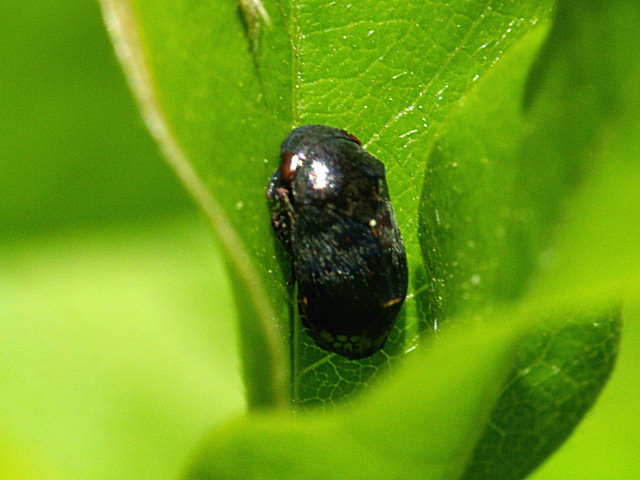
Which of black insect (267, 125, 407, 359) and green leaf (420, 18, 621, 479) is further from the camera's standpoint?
black insect (267, 125, 407, 359)

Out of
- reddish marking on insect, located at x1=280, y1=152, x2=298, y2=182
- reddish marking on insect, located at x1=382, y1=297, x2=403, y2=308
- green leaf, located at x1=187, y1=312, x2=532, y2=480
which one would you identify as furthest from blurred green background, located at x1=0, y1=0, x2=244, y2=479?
green leaf, located at x1=187, y1=312, x2=532, y2=480

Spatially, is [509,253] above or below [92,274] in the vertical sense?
below

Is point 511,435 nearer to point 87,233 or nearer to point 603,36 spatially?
point 603,36

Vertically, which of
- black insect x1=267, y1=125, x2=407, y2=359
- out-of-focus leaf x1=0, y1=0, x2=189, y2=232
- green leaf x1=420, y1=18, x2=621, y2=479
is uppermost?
out-of-focus leaf x1=0, y1=0, x2=189, y2=232

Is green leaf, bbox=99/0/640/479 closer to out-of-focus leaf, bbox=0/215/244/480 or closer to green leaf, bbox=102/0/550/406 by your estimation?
green leaf, bbox=102/0/550/406

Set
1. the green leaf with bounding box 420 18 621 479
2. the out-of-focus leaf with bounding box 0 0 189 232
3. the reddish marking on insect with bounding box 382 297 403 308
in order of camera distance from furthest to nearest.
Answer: the out-of-focus leaf with bounding box 0 0 189 232, the reddish marking on insect with bounding box 382 297 403 308, the green leaf with bounding box 420 18 621 479

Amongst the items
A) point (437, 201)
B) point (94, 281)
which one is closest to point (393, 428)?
point (437, 201)

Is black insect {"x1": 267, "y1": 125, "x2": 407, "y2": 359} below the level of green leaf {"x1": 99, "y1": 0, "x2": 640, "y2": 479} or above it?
above

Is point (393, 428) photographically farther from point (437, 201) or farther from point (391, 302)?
point (391, 302)

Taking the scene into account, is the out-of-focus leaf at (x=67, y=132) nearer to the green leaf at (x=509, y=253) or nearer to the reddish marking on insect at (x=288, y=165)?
the reddish marking on insect at (x=288, y=165)
